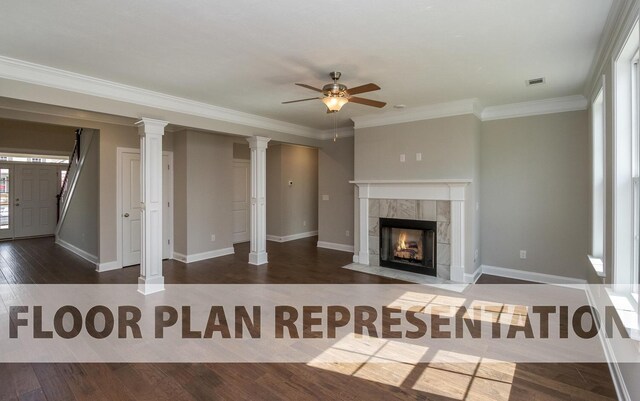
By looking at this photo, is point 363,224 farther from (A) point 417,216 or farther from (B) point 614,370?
(B) point 614,370

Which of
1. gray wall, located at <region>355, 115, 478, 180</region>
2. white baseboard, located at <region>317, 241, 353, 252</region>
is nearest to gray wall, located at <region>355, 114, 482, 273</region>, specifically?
gray wall, located at <region>355, 115, 478, 180</region>

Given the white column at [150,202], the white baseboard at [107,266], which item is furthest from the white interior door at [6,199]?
the white column at [150,202]

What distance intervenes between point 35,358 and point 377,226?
4555 mm

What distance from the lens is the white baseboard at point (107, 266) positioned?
5.37m

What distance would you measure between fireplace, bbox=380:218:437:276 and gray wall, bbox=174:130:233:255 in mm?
3160

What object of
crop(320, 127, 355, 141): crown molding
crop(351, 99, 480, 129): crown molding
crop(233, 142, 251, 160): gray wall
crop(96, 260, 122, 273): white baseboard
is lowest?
crop(96, 260, 122, 273): white baseboard

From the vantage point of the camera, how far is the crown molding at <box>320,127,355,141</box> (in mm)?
6912

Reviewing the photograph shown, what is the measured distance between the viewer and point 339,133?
706 cm

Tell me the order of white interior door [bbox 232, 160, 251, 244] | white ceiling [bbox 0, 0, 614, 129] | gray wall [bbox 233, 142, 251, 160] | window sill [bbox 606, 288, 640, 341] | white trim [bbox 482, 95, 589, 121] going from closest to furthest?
window sill [bbox 606, 288, 640, 341] < white ceiling [bbox 0, 0, 614, 129] < white trim [bbox 482, 95, 589, 121] < gray wall [bbox 233, 142, 251, 160] < white interior door [bbox 232, 160, 251, 244]

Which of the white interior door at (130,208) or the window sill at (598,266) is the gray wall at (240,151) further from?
the window sill at (598,266)

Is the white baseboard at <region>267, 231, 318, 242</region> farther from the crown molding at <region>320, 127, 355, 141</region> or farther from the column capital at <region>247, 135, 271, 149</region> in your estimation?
the column capital at <region>247, 135, 271, 149</region>

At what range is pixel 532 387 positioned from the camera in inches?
92.2

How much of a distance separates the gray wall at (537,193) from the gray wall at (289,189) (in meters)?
4.63

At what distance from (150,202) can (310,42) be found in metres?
3.01
